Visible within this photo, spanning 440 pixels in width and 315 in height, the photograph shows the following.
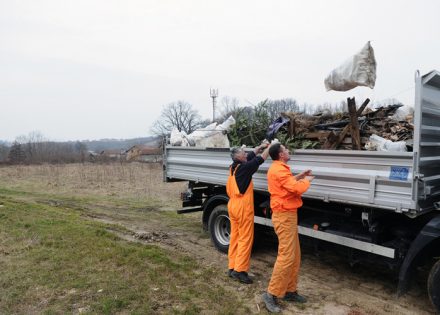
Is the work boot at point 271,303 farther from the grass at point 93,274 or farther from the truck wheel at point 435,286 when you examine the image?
the truck wheel at point 435,286

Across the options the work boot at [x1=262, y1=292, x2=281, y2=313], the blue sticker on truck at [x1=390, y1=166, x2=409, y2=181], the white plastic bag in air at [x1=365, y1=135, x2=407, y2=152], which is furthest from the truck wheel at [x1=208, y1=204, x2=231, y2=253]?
the blue sticker on truck at [x1=390, y1=166, x2=409, y2=181]

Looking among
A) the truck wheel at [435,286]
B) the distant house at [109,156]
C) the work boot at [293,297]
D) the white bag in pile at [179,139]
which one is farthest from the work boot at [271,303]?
the distant house at [109,156]

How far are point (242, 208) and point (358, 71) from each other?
6.99 ft

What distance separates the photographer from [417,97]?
12.6 ft

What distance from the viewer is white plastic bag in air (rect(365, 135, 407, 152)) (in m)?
4.08

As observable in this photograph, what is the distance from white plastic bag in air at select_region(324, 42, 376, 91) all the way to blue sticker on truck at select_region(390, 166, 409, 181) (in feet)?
4.07

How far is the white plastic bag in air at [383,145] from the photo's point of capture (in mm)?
4080

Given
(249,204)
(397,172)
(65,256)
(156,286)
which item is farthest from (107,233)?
(397,172)

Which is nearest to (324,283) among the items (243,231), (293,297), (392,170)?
(293,297)

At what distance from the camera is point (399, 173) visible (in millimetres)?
3850

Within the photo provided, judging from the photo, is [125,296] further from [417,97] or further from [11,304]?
[417,97]

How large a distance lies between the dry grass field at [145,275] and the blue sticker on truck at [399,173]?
1461 millimetres

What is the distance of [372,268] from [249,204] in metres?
1.96

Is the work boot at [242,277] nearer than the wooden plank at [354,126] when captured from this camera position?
No
